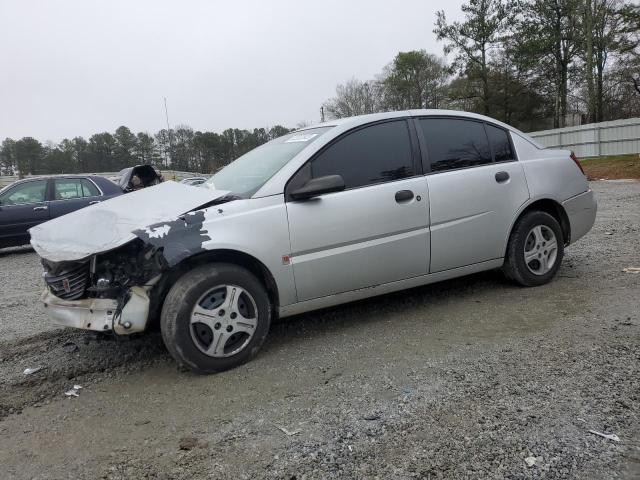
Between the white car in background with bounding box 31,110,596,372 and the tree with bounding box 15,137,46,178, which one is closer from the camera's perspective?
the white car in background with bounding box 31,110,596,372

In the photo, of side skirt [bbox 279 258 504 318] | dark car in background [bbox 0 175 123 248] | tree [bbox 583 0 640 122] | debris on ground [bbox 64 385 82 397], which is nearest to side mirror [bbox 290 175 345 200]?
side skirt [bbox 279 258 504 318]

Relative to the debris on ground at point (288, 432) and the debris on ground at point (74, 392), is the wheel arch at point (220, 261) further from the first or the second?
the debris on ground at point (288, 432)

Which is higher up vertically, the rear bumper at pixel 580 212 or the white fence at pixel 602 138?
the white fence at pixel 602 138

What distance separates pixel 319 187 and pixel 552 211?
8.84 feet

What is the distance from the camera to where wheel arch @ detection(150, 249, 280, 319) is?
309cm

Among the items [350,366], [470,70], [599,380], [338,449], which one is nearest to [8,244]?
[350,366]

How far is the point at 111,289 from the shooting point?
9.95 feet

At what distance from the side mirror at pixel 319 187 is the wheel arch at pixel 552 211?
6.32ft

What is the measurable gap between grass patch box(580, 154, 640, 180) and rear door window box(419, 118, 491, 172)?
14695 millimetres

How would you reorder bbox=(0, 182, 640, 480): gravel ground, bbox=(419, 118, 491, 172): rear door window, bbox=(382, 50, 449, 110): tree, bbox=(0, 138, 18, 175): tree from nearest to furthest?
bbox=(0, 182, 640, 480): gravel ground, bbox=(419, 118, 491, 172): rear door window, bbox=(382, 50, 449, 110): tree, bbox=(0, 138, 18, 175): tree

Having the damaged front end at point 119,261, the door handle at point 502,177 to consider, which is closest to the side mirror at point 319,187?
the damaged front end at point 119,261

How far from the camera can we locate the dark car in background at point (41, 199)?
950 cm

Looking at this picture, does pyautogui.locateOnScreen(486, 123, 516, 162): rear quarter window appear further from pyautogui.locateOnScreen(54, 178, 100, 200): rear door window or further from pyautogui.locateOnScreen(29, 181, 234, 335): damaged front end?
pyautogui.locateOnScreen(54, 178, 100, 200): rear door window

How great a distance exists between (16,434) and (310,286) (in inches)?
77.7
